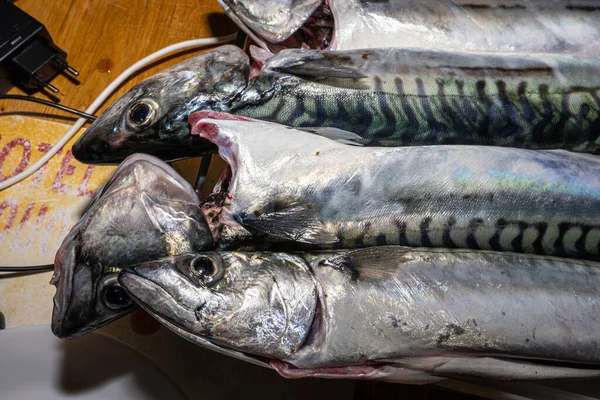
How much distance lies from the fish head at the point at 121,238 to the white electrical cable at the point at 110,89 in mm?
569

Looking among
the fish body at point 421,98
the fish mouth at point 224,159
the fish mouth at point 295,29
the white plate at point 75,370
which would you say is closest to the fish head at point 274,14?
the fish mouth at point 295,29

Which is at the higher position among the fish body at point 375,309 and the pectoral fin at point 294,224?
the pectoral fin at point 294,224

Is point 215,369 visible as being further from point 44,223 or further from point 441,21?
point 441,21

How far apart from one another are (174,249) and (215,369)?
536 mm

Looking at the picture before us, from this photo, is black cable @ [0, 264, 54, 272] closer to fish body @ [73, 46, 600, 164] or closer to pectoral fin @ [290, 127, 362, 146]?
fish body @ [73, 46, 600, 164]

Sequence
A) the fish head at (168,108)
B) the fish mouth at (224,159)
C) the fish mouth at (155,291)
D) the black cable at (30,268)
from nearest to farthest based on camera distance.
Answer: the fish mouth at (155,291) → the fish mouth at (224,159) → the fish head at (168,108) → the black cable at (30,268)

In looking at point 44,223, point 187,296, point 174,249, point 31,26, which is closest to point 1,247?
point 44,223

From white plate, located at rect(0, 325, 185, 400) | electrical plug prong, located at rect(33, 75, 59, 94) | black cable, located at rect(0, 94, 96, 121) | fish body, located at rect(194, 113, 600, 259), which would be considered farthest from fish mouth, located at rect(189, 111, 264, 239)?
electrical plug prong, located at rect(33, 75, 59, 94)

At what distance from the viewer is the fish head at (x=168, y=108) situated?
1.04 metres

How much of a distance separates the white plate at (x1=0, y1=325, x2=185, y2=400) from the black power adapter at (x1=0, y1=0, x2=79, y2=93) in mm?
715

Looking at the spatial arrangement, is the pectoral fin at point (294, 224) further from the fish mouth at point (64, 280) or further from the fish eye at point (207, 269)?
the fish mouth at point (64, 280)

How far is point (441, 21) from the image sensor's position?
1094mm

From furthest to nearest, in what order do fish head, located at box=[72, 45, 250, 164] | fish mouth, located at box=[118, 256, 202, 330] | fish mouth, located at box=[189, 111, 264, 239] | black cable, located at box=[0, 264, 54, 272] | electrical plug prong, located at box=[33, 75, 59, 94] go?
electrical plug prong, located at box=[33, 75, 59, 94]
black cable, located at box=[0, 264, 54, 272]
fish head, located at box=[72, 45, 250, 164]
fish mouth, located at box=[189, 111, 264, 239]
fish mouth, located at box=[118, 256, 202, 330]

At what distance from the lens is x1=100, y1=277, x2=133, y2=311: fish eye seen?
95 cm
